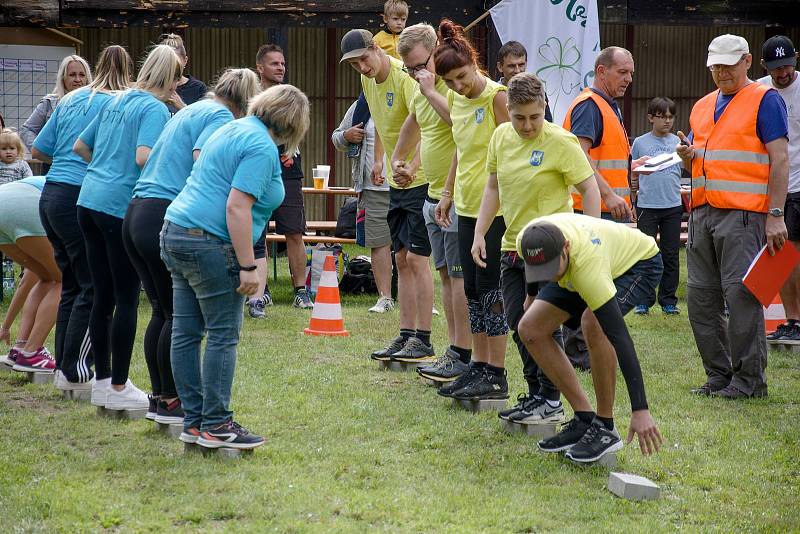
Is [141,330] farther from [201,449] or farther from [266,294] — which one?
[201,449]

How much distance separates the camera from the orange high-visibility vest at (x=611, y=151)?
6836 mm

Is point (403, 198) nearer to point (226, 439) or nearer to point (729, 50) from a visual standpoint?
point (729, 50)

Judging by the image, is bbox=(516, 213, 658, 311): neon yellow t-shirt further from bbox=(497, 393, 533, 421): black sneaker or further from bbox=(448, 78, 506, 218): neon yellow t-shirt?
bbox=(448, 78, 506, 218): neon yellow t-shirt

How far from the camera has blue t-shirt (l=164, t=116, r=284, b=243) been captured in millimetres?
4758

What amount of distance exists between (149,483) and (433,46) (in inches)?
127

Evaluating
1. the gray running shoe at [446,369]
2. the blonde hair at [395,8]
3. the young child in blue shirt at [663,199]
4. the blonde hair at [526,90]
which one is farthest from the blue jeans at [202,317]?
the young child in blue shirt at [663,199]

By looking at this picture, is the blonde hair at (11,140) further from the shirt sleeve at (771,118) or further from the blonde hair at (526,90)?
the shirt sleeve at (771,118)

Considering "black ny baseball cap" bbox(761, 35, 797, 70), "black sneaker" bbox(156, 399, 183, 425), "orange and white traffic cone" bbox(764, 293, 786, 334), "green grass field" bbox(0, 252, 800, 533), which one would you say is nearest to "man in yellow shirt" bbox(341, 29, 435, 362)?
"green grass field" bbox(0, 252, 800, 533)

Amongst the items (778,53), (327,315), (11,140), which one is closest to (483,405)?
(327,315)

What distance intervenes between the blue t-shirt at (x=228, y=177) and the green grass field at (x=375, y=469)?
115cm

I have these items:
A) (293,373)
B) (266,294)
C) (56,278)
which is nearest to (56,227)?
(56,278)

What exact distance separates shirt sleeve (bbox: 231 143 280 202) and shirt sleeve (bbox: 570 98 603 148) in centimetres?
264

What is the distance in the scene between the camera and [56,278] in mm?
7047

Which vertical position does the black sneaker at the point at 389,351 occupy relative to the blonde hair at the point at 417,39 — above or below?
below
